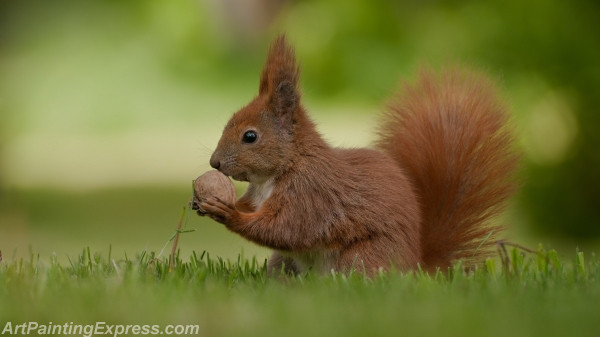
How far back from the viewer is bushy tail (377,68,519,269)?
3.67m

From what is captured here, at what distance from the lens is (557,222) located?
678cm

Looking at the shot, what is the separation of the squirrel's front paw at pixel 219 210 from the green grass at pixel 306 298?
22 cm

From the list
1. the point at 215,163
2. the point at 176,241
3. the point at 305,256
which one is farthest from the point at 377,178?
the point at 176,241

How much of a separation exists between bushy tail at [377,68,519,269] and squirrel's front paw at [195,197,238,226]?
806 millimetres

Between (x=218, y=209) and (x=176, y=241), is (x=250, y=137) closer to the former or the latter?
(x=218, y=209)

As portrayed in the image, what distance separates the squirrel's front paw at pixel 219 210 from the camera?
10.8 feet

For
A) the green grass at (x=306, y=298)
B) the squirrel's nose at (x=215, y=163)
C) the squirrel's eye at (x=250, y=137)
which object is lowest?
the green grass at (x=306, y=298)

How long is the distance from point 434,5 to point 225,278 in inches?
258

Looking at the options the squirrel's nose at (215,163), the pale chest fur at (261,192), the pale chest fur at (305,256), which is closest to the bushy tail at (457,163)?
the pale chest fur at (305,256)

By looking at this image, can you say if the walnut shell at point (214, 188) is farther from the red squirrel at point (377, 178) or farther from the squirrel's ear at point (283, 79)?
the squirrel's ear at point (283, 79)

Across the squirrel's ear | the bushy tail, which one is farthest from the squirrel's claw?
the bushy tail

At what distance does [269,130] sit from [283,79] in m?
0.20

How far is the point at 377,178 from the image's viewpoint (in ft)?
11.3

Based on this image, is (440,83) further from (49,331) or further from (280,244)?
(49,331)
